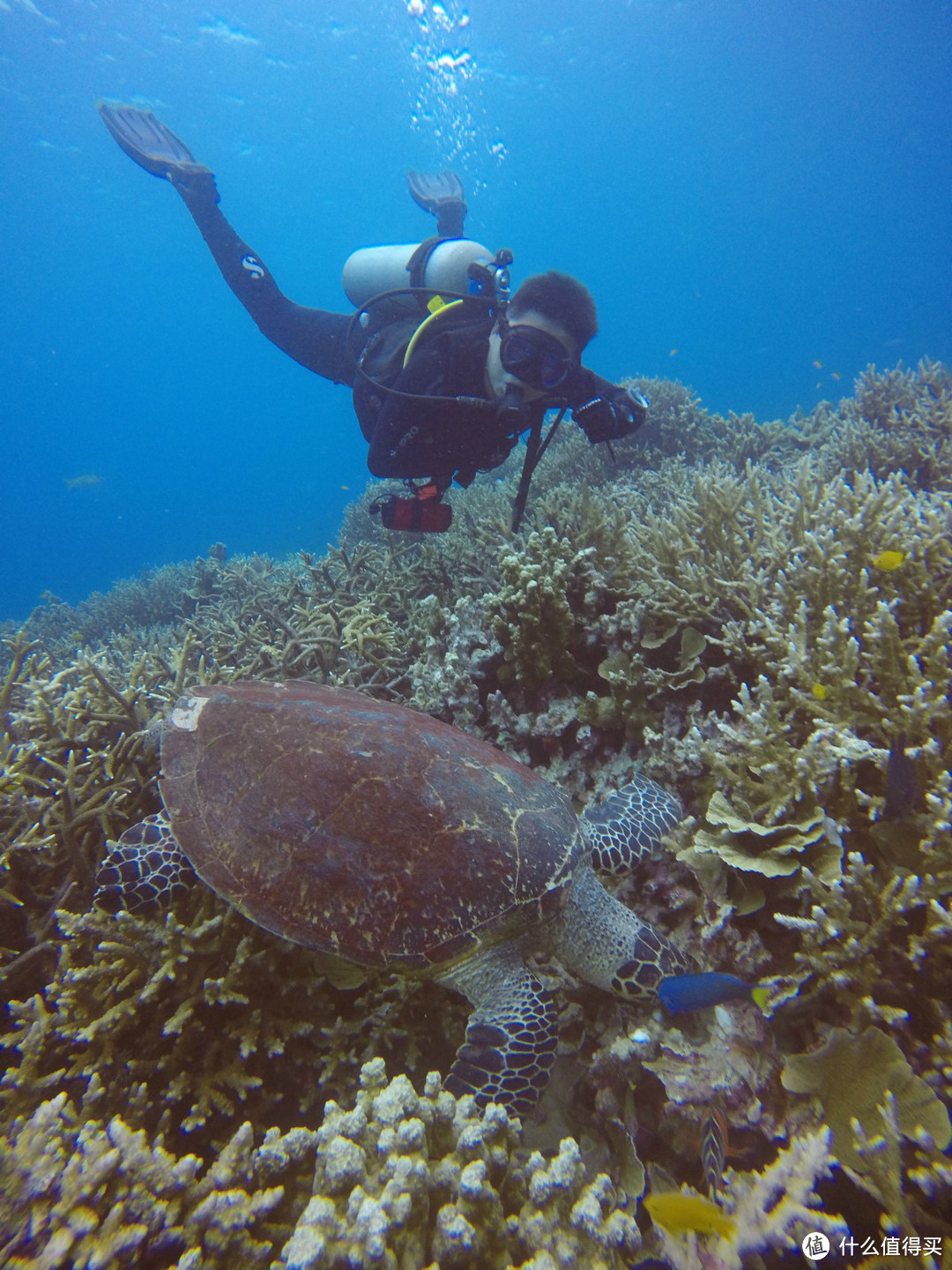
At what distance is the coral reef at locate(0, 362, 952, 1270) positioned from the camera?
4.56ft

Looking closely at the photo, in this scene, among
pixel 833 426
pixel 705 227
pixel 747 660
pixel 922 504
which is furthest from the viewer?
pixel 705 227

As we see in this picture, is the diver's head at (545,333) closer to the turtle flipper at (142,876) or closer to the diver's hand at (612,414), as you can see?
the diver's hand at (612,414)

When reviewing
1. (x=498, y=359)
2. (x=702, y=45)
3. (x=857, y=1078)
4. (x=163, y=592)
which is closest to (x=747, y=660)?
(x=857, y=1078)

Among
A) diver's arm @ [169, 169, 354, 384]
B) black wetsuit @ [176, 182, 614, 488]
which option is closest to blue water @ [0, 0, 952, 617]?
diver's arm @ [169, 169, 354, 384]

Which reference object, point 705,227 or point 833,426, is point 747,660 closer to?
point 833,426

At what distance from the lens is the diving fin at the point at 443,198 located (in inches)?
368

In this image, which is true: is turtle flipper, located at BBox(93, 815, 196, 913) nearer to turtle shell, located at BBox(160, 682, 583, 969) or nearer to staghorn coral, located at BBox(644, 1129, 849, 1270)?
turtle shell, located at BBox(160, 682, 583, 969)

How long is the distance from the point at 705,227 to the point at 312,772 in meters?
118

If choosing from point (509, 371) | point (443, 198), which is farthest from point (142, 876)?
point (443, 198)

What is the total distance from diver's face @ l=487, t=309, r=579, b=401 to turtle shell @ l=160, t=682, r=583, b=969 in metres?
3.32

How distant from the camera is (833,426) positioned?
7.53 meters

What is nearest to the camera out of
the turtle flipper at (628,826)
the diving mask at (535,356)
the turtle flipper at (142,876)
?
the turtle flipper at (142,876)

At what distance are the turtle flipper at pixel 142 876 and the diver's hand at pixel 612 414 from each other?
167 inches

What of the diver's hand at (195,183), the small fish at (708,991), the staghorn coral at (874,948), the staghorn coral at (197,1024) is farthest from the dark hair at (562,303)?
the diver's hand at (195,183)
